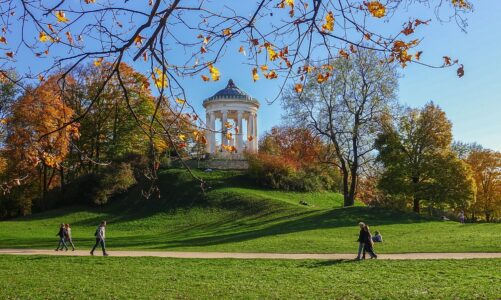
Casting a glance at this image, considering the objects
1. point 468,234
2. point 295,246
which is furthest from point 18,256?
point 468,234

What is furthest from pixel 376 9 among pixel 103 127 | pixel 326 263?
pixel 103 127

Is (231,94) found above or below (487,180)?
above

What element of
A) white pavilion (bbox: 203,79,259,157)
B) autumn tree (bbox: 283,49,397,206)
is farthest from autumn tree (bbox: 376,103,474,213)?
white pavilion (bbox: 203,79,259,157)

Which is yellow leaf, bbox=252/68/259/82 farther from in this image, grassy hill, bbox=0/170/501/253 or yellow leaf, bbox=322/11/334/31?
grassy hill, bbox=0/170/501/253

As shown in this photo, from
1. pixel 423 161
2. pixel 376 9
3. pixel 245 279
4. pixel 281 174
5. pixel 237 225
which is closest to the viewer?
pixel 376 9

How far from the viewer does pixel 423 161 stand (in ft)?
105

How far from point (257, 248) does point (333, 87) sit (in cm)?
1592

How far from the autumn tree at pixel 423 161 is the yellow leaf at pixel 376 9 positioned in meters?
27.8

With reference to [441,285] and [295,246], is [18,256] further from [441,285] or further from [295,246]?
[441,285]

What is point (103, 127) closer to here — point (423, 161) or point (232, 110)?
point (232, 110)

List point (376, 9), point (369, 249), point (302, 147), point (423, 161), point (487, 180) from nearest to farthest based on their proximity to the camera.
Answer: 1. point (376, 9)
2. point (369, 249)
3. point (423, 161)
4. point (302, 147)
5. point (487, 180)

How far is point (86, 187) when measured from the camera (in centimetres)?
4150

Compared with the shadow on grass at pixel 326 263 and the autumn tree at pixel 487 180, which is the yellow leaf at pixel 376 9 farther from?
the autumn tree at pixel 487 180

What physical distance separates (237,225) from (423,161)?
42.1ft
